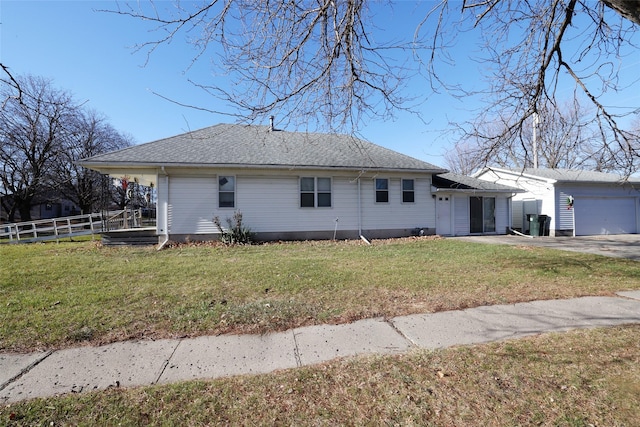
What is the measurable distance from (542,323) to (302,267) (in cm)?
482

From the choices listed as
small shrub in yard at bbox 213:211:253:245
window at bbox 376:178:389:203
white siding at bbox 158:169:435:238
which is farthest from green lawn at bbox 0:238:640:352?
window at bbox 376:178:389:203

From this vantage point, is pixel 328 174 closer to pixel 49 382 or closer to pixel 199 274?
pixel 199 274

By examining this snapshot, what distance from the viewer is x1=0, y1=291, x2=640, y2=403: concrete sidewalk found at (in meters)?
2.60

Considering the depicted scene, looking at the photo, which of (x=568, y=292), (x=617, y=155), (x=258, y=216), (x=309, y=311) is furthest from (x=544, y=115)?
(x=258, y=216)

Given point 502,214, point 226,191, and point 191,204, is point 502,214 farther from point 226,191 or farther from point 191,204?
point 191,204

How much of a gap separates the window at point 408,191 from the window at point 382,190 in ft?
2.93

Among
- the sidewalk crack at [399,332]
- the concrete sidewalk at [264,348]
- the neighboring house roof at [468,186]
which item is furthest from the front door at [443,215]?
the sidewalk crack at [399,332]

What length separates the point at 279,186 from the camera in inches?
493

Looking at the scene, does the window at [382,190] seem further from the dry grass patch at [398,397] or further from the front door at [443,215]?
the dry grass patch at [398,397]

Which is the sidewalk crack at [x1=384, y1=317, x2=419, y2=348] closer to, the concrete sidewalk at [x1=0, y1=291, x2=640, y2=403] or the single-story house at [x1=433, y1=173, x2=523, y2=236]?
the concrete sidewalk at [x1=0, y1=291, x2=640, y2=403]

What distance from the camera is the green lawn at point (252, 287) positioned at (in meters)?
3.76

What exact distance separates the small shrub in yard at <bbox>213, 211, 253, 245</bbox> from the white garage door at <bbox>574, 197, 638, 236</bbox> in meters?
17.2

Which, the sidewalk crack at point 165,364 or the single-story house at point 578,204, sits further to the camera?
the single-story house at point 578,204

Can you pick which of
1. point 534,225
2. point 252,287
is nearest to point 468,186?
point 534,225
